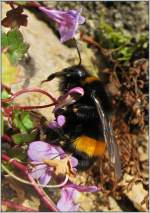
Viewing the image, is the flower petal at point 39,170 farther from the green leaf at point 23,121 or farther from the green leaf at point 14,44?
the green leaf at point 14,44

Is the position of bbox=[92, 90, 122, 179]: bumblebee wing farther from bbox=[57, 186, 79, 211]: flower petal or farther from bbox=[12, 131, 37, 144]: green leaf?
bbox=[12, 131, 37, 144]: green leaf

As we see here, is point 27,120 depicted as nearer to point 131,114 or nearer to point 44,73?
point 44,73

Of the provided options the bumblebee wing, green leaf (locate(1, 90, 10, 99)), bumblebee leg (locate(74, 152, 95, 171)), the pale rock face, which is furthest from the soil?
the bumblebee wing

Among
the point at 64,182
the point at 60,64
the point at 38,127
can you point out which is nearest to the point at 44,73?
the point at 60,64

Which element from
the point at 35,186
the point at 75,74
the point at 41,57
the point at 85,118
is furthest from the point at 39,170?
the point at 41,57

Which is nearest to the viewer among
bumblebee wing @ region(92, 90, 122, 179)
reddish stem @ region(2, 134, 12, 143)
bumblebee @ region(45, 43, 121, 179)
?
bumblebee wing @ region(92, 90, 122, 179)

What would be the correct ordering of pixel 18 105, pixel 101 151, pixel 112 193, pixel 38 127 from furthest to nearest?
pixel 112 193, pixel 18 105, pixel 38 127, pixel 101 151

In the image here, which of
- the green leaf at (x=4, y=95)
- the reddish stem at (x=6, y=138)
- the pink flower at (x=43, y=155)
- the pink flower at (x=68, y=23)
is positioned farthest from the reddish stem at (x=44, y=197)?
the pink flower at (x=68, y=23)
